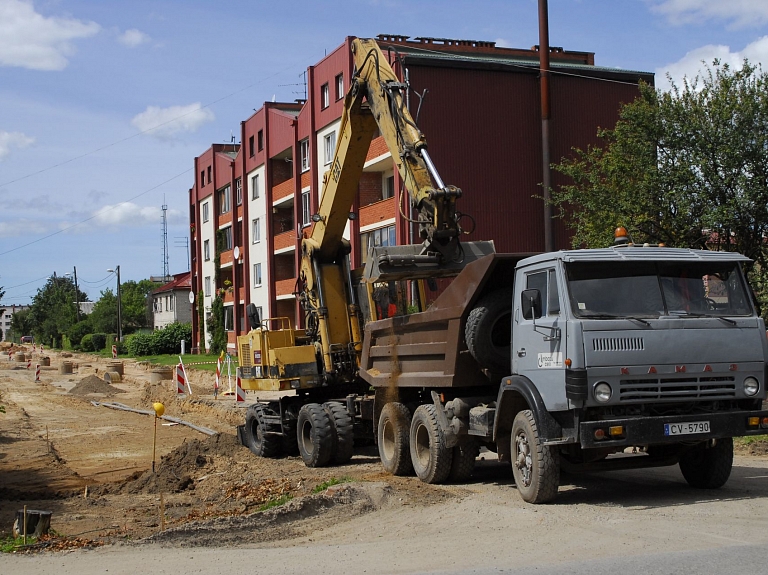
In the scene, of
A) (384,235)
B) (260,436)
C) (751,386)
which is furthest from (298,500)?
(384,235)

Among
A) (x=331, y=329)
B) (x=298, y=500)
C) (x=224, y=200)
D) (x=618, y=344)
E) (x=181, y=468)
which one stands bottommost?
(x=181, y=468)

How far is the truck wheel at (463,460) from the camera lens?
1138 cm

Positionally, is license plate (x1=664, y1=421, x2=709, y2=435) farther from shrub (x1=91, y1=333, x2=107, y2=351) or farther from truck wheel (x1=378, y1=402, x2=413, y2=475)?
shrub (x1=91, y1=333, x2=107, y2=351)

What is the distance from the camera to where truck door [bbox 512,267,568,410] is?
9.15 meters

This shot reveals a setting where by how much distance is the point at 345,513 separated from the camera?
9734mm

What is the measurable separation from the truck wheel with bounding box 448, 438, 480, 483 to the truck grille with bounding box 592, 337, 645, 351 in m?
2.89

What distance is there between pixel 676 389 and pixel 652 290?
104cm

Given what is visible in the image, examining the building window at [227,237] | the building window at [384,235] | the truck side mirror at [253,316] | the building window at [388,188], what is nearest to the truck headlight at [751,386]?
the truck side mirror at [253,316]

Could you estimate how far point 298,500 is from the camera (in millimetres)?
9797

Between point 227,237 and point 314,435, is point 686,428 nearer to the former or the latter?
point 314,435

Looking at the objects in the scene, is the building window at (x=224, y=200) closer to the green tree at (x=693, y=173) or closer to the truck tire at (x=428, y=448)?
the green tree at (x=693, y=173)

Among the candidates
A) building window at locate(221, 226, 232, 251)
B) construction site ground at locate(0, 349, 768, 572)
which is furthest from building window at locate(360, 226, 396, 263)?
building window at locate(221, 226, 232, 251)

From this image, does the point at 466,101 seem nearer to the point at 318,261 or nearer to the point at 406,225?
the point at 406,225

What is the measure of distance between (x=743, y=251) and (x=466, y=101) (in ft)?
51.6
